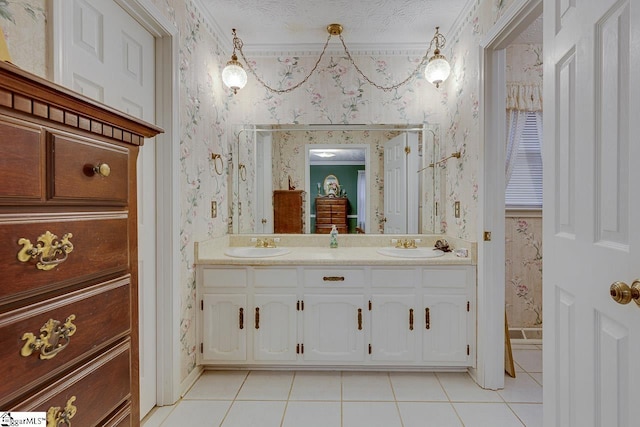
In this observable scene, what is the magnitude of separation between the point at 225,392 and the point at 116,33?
209cm

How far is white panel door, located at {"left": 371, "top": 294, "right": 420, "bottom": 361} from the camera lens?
7.54 feet

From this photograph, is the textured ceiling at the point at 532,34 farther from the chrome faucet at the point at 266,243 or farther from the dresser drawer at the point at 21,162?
the dresser drawer at the point at 21,162

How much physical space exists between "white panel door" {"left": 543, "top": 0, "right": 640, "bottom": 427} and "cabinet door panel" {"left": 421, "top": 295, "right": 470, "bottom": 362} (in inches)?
38.9

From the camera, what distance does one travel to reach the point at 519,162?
118 inches

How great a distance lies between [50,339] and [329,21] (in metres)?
2.56

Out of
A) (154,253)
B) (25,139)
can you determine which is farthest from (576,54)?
(154,253)

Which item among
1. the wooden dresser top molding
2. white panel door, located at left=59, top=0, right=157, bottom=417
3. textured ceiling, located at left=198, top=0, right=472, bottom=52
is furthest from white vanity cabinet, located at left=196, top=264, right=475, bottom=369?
textured ceiling, located at left=198, top=0, right=472, bottom=52

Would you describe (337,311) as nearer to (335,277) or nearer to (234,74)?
(335,277)

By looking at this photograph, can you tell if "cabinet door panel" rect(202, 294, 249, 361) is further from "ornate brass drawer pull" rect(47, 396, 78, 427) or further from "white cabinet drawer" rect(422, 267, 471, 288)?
"ornate brass drawer pull" rect(47, 396, 78, 427)

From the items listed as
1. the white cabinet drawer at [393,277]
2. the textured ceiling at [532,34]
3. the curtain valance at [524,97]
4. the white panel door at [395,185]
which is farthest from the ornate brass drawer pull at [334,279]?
the textured ceiling at [532,34]

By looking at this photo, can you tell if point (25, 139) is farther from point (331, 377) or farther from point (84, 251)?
point (331, 377)

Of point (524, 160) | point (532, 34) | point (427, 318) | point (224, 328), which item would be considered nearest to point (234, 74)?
point (224, 328)

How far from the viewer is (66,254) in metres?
0.66

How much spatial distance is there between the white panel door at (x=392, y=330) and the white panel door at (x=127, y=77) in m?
1.37
